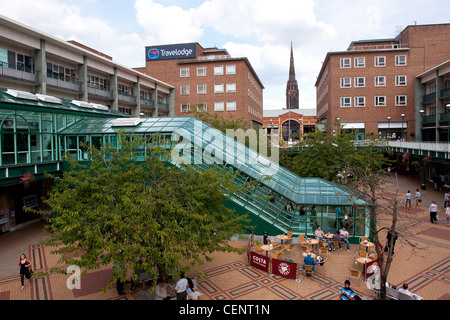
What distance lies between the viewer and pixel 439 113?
4281cm

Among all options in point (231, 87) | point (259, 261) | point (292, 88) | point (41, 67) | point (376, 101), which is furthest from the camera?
point (292, 88)

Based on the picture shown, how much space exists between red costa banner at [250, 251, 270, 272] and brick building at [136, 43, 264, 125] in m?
43.1

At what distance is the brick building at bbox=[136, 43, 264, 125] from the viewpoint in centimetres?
5612

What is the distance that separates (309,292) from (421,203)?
21185 millimetres

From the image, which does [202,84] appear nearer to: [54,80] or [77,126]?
[54,80]

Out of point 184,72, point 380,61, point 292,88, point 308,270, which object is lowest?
point 308,270

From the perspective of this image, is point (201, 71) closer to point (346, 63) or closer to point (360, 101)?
point (346, 63)

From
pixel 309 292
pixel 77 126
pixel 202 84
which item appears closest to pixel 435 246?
pixel 309 292

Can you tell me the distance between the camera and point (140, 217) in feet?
32.3

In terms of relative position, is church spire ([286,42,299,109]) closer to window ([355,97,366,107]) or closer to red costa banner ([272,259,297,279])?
window ([355,97,366,107])

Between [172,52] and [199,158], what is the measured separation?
4370 cm

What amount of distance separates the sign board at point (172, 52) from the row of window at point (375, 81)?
89.2ft

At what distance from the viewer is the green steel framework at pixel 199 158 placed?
1792cm

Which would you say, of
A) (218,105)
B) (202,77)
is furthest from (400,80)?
(202,77)
